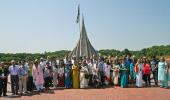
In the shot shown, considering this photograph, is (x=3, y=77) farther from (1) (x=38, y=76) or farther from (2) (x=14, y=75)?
(1) (x=38, y=76)

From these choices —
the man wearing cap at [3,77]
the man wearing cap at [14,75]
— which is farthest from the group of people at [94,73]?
the man wearing cap at [3,77]

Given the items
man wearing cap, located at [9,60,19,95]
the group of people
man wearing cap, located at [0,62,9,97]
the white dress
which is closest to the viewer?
man wearing cap, located at [0,62,9,97]

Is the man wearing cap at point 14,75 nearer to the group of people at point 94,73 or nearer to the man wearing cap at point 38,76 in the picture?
the group of people at point 94,73

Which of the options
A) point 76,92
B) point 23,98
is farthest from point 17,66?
point 76,92

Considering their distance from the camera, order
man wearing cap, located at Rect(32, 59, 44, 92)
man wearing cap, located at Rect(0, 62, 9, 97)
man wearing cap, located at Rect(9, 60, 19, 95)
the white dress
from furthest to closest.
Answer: the white dress, man wearing cap, located at Rect(32, 59, 44, 92), man wearing cap, located at Rect(9, 60, 19, 95), man wearing cap, located at Rect(0, 62, 9, 97)

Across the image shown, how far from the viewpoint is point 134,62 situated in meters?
17.6

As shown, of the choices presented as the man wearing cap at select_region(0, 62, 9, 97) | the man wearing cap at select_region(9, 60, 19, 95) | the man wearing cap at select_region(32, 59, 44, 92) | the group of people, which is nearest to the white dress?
the group of people

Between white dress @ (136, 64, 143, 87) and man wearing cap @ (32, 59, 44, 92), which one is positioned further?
white dress @ (136, 64, 143, 87)

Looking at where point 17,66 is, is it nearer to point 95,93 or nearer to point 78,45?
point 95,93

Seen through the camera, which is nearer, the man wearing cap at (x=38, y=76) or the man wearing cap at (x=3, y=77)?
the man wearing cap at (x=3, y=77)

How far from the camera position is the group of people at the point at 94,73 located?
634 inches

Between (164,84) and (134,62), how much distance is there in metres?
1.99

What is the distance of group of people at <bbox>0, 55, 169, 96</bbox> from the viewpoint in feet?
52.8

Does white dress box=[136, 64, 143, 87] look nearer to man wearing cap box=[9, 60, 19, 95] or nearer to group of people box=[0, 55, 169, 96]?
group of people box=[0, 55, 169, 96]
